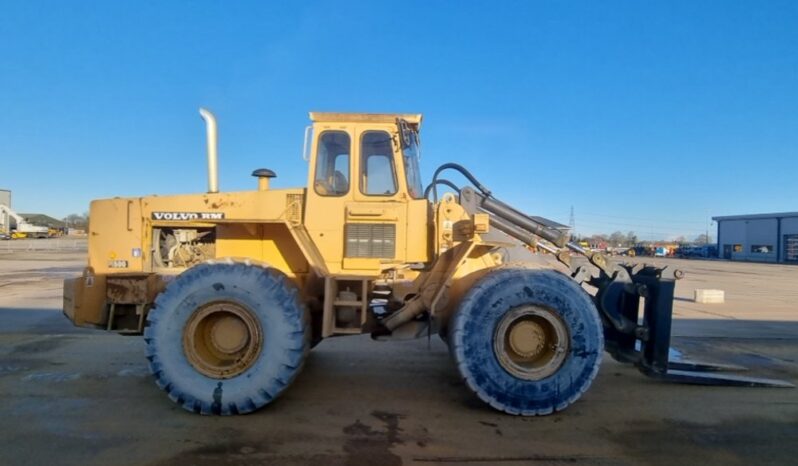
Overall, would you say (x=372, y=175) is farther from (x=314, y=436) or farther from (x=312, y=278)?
(x=314, y=436)

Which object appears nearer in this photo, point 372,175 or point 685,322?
point 372,175

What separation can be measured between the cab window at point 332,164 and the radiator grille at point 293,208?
0.24 metres

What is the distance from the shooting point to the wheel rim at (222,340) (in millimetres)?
4840

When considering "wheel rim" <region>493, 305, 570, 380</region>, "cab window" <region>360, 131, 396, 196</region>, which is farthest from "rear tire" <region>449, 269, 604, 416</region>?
"cab window" <region>360, 131, 396, 196</region>

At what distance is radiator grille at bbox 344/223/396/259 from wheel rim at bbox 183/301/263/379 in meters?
1.26

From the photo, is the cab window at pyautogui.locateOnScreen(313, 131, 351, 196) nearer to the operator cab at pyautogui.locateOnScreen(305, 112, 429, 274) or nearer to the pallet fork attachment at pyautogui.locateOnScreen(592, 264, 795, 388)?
the operator cab at pyautogui.locateOnScreen(305, 112, 429, 274)

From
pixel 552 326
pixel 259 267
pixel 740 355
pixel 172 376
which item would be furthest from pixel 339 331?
pixel 740 355

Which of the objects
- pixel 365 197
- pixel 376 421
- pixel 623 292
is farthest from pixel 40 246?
pixel 623 292

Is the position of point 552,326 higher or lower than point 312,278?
lower

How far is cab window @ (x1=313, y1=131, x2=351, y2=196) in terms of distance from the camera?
5.45 m

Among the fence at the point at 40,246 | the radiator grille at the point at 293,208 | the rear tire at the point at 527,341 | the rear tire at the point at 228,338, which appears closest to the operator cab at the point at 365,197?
the radiator grille at the point at 293,208

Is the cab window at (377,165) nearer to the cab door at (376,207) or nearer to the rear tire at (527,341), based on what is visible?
the cab door at (376,207)

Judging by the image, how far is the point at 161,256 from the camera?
5.71 meters

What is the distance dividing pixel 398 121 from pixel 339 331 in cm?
230
